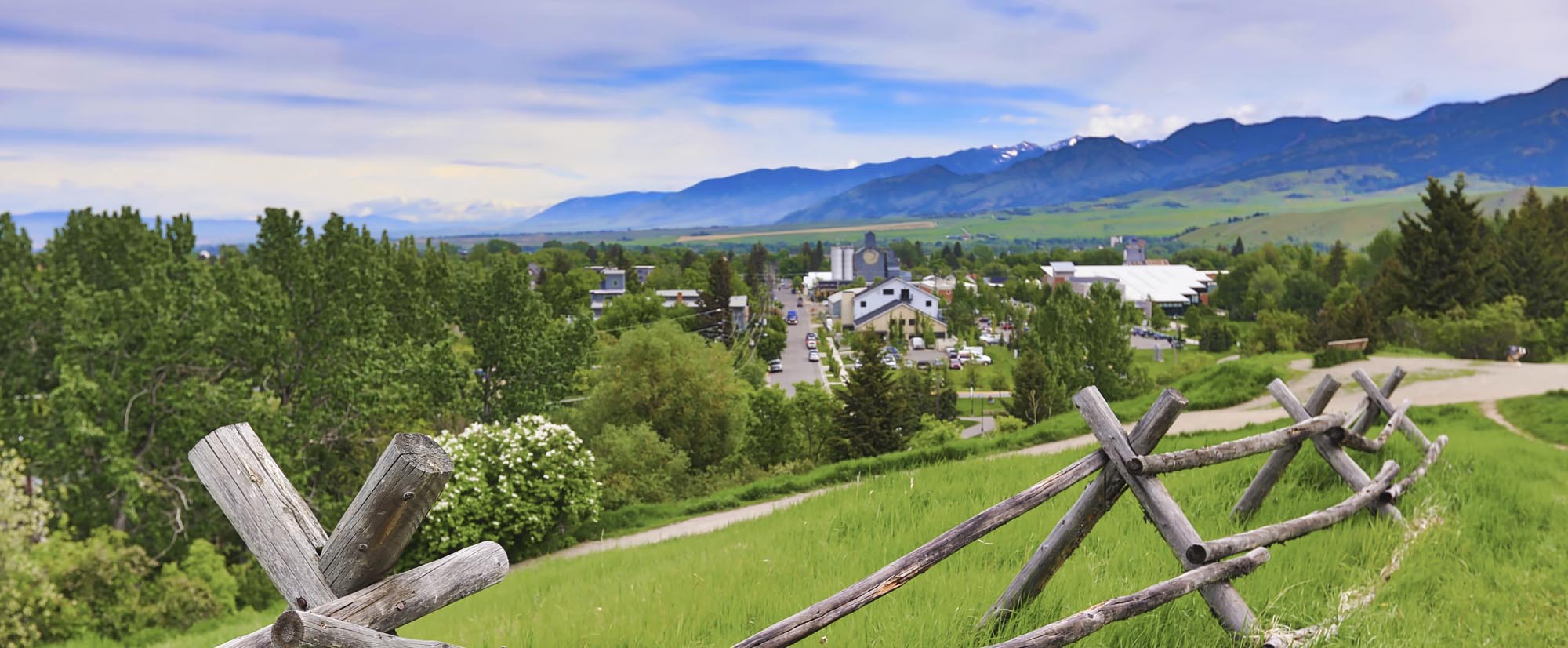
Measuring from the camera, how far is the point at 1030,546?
214 inches

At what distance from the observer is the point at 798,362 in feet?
282

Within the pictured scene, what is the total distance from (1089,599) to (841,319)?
107m

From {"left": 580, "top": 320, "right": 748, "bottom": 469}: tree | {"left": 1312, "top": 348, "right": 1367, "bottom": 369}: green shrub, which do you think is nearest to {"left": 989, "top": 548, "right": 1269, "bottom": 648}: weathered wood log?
{"left": 1312, "top": 348, "right": 1367, "bottom": 369}: green shrub

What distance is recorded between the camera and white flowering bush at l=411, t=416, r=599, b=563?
1285 cm

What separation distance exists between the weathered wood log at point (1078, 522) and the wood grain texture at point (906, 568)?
108 mm

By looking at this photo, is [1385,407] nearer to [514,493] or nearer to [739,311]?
[514,493]

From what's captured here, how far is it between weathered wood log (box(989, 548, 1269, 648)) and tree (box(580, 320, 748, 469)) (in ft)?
95.0

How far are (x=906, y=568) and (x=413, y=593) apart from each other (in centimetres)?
193

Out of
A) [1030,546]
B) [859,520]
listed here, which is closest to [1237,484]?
[1030,546]

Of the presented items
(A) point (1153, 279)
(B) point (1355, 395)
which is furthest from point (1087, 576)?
(A) point (1153, 279)

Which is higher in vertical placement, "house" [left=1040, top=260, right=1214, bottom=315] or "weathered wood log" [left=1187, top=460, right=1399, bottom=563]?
"weathered wood log" [left=1187, top=460, right=1399, bottom=563]

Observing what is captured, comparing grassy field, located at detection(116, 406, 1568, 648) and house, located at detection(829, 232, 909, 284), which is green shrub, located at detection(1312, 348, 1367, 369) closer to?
grassy field, located at detection(116, 406, 1568, 648)

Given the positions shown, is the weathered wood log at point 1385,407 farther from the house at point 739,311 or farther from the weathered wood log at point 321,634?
the house at point 739,311

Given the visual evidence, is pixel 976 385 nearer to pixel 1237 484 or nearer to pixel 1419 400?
pixel 1419 400
